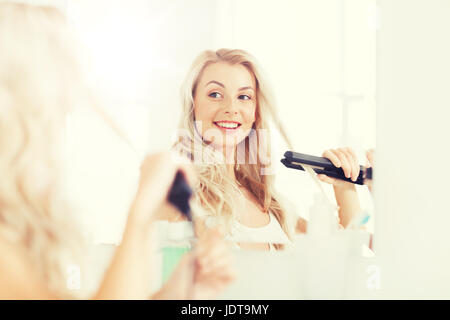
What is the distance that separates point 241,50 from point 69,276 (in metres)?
0.62

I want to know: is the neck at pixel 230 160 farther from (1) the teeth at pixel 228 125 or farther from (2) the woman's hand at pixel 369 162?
(2) the woman's hand at pixel 369 162

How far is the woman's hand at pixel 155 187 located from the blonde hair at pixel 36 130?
0.59 ft

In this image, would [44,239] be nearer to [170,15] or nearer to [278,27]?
[170,15]

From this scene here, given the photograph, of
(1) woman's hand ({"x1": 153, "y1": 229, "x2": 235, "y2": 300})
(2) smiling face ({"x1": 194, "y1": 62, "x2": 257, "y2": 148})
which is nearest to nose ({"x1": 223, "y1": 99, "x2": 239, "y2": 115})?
(2) smiling face ({"x1": 194, "y1": 62, "x2": 257, "y2": 148})

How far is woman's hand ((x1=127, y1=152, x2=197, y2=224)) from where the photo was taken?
2.80ft

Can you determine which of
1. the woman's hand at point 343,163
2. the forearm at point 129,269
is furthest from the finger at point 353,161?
the forearm at point 129,269

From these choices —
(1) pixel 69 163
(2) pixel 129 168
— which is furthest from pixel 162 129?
(1) pixel 69 163

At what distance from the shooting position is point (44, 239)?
0.87 meters

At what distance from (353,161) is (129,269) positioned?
0.55 meters

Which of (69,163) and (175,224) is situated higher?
(69,163)

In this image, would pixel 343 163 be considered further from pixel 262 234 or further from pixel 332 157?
pixel 262 234

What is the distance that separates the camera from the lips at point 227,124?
38.1 inches

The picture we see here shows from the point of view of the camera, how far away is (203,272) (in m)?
0.92

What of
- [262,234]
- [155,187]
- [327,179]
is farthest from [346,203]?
[155,187]
